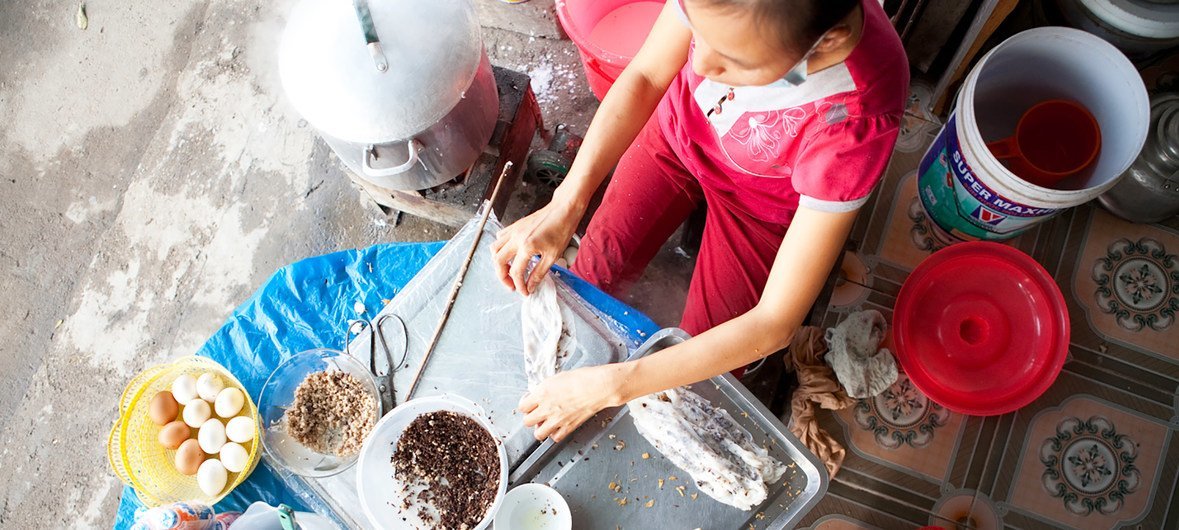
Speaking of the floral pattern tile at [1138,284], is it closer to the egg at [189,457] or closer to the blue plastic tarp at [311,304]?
the blue plastic tarp at [311,304]

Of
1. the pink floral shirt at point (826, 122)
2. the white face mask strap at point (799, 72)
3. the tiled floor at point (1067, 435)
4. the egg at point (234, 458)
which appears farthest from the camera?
the tiled floor at point (1067, 435)

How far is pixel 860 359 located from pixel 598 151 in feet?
3.08

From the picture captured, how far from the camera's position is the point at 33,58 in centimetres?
259

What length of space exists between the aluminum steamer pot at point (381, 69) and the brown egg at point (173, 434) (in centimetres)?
70

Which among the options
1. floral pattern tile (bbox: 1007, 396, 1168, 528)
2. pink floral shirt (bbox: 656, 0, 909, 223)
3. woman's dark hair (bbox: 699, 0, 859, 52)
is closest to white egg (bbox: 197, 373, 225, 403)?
pink floral shirt (bbox: 656, 0, 909, 223)

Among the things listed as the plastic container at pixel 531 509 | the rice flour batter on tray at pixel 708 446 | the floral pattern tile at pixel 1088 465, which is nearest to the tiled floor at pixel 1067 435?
the floral pattern tile at pixel 1088 465

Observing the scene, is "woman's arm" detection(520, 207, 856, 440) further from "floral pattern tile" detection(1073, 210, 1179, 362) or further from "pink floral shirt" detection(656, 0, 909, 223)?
"floral pattern tile" detection(1073, 210, 1179, 362)

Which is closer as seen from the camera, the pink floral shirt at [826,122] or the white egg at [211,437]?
the pink floral shirt at [826,122]

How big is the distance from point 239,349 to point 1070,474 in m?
2.19

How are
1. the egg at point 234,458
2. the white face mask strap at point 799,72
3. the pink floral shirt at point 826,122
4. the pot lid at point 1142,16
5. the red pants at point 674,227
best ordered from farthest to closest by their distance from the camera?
the pot lid at point 1142,16, the red pants at point 674,227, the egg at point 234,458, the pink floral shirt at point 826,122, the white face mask strap at point 799,72

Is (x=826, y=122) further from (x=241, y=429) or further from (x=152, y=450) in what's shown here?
(x=152, y=450)

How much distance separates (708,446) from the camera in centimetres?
143

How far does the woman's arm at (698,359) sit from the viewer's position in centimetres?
134

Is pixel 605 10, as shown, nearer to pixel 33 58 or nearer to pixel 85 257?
pixel 85 257
